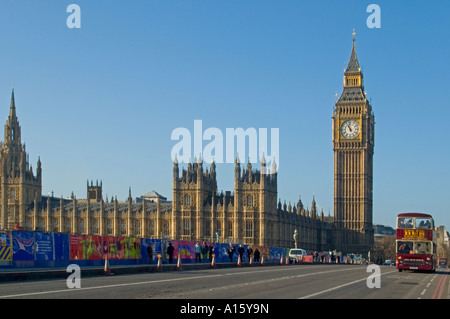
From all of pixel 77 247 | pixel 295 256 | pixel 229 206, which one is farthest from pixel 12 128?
pixel 77 247

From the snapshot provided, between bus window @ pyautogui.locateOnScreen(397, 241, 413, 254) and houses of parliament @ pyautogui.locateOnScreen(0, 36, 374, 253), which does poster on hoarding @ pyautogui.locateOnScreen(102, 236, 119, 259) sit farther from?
houses of parliament @ pyautogui.locateOnScreen(0, 36, 374, 253)

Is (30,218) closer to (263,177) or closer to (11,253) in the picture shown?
(263,177)

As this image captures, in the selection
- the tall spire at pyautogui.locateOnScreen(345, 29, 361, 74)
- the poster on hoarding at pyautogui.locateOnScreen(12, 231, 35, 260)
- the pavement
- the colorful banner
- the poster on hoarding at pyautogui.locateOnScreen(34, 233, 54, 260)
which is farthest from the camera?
the tall spire at pyautogui.locateOnScreen(345, 29, 361, 74)

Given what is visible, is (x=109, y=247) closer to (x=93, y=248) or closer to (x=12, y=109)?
(x=93, y=248)

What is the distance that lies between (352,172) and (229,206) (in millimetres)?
38834

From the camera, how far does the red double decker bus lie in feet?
153

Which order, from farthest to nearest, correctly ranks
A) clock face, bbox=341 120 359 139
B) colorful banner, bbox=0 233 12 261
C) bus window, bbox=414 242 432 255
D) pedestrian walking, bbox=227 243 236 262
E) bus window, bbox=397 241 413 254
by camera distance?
1. clock face, bbox=341 120 359 139
2. pedestrian walking, bbox=227 243 236 262
3. bus window, bbox=397 241 413 254
4. bus window, bbox=414 242 432 255
5. colorful banner, bbox=0 233 12 261

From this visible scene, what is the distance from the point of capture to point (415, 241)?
154 ft

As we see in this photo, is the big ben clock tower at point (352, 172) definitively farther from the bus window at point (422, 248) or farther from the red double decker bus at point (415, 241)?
the bus window at point (422, 248)

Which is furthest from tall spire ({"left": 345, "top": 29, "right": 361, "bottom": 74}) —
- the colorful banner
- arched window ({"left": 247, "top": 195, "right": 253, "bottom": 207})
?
the colorful banner

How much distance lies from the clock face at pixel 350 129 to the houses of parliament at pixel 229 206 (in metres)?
0.18
